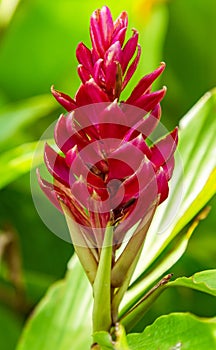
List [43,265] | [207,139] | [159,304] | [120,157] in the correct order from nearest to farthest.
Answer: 1. [120,157]
2. [207,139]
3. [159,304]
4. [43,265]

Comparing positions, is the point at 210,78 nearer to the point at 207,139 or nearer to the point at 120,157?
the point at 207,139

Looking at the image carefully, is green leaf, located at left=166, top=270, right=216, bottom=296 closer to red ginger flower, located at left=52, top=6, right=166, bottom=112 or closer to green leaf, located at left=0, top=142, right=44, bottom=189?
red ginger flower, located at left=52, top=6, right=166, bottom=112

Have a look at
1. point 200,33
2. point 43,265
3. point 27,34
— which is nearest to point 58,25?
point 27,34

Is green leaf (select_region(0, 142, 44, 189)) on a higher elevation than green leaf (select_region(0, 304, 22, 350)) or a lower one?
higher

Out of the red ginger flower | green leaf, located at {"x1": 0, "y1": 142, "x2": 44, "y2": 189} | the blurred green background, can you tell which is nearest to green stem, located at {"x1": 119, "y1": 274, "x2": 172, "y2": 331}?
the red ginger flower

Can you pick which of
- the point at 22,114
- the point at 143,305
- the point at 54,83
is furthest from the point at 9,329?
the point at 143,305

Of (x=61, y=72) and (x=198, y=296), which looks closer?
(x=198, y=296)
